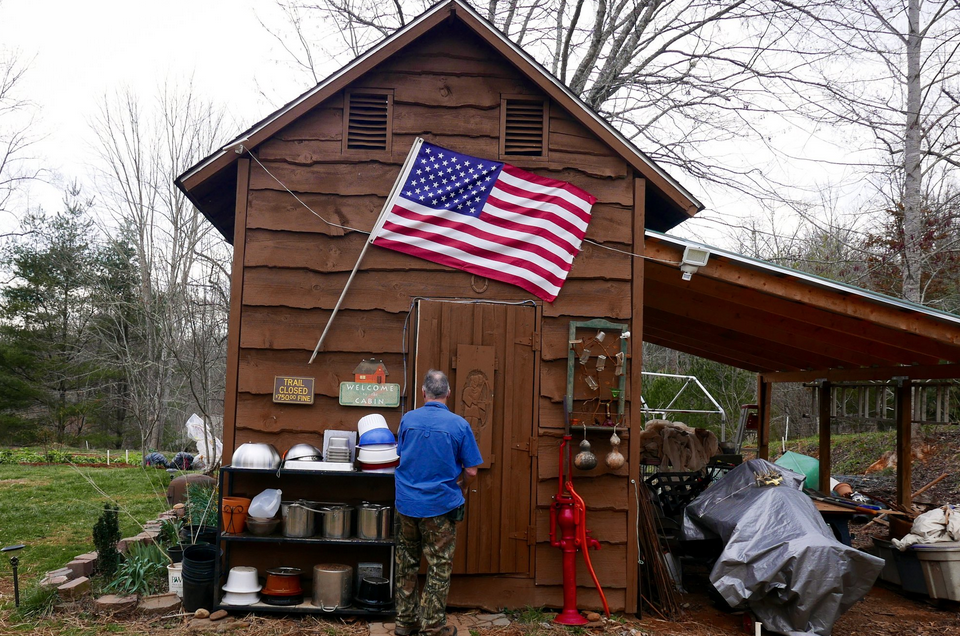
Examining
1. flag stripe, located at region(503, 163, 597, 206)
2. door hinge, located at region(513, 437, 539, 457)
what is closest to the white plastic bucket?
door hinge, located at region(513, 437, 539, 457)

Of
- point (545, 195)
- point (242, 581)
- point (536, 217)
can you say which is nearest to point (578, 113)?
point (545, 195)

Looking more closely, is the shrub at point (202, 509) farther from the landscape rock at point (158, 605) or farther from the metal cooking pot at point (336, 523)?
the metal cooking pot at point (336, 523)

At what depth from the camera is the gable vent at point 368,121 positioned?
6090mm

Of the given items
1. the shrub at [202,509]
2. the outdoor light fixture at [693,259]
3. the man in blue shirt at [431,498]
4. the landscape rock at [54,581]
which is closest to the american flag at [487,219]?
the outdoor light fixture at [693,259]

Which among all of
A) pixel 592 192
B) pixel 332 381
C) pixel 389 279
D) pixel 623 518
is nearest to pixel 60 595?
pixel 332 381

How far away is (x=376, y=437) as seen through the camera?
5.36 metres

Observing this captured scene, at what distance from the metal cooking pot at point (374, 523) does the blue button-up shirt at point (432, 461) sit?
21.9 inches

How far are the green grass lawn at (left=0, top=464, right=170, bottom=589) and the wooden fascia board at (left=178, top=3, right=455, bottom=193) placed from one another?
2.83 m

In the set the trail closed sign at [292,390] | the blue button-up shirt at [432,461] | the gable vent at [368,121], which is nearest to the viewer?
the blue button-up shirt at [432,461]

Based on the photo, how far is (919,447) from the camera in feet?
47.3

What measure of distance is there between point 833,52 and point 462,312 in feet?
36.5

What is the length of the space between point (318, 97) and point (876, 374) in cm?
710

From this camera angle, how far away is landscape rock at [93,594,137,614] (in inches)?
207

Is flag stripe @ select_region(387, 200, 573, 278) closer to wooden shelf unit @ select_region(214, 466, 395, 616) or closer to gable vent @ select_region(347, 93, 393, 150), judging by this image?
gable vent @ select_region(347, 93, 393, 150)
